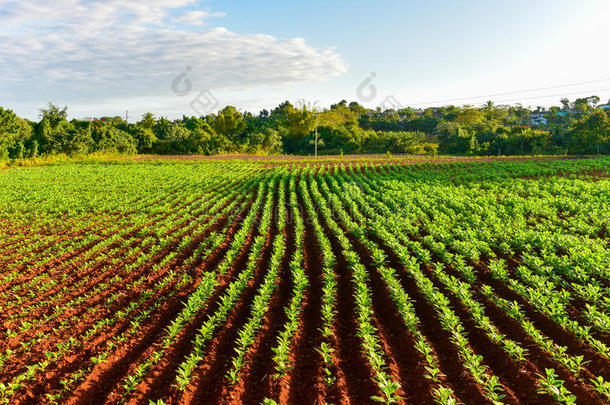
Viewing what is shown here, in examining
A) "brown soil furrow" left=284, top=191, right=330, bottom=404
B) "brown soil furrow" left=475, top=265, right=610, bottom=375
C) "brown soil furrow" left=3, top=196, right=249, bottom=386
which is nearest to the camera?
"brown soil furrow" left=284, top=191, right=330, bottom=404

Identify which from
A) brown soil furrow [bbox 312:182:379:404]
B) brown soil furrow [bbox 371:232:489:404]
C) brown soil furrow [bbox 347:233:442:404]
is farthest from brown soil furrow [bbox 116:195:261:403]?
brown soil furrow [bbox 371:232:489:404]

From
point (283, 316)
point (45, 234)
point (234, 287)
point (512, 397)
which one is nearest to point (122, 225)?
point (45, 234)

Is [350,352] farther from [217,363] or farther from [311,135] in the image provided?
[311,135]

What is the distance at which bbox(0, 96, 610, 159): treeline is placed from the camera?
135 ft

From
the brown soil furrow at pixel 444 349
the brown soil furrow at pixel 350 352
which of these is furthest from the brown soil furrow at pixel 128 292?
the brown soil furrow at pixel 444 349

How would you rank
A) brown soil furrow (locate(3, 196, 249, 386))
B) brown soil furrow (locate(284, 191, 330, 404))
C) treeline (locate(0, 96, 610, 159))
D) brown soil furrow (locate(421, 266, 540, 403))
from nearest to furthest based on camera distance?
brown soil furrow (locate(421, 266, 540, 403))
brown soil furrow (locate(284, 191, 330, 404))
brown soil furrow (locate(3, 196, 249, 386))
treeline (locate(0, 96, 610, 159))

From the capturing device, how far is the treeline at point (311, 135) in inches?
1617

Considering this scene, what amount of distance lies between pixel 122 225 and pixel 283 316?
968cm

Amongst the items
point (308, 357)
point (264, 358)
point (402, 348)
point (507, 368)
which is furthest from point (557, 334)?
point (264, 358)

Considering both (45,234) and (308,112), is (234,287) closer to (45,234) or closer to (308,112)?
(45,234)

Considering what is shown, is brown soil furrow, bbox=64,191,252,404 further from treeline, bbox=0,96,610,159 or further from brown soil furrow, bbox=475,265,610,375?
treeline, bbox=0,96,610,159

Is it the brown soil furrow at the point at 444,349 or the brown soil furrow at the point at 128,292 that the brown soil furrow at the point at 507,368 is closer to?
the brown soil furrow at the point at 444,349

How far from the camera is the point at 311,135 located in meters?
61.8

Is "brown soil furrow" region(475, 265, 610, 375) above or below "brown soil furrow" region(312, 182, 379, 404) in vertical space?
above
